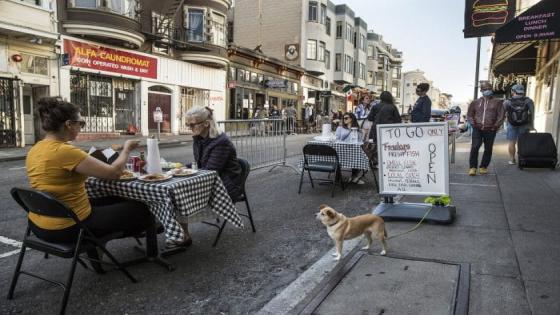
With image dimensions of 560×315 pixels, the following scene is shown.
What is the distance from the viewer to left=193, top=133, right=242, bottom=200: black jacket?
455 centimetres

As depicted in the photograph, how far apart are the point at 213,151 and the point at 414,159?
271 centimetres

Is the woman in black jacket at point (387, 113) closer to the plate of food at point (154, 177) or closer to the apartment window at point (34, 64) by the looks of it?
the plate of food at point (154, 177)

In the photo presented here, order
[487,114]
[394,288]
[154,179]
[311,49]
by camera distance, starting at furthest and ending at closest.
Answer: [311,49] → [487,114] → [154,179] → [394,288]

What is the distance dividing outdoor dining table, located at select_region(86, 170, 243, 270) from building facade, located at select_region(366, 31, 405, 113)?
56.8 m

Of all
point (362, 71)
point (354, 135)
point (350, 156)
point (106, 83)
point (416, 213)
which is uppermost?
point (362, 71)

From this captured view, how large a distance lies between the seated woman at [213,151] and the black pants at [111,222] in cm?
87

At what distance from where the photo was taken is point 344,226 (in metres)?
3.99

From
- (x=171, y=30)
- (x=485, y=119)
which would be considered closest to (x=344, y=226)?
(x=485, y=119)

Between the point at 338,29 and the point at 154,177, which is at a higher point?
the point at 338,29

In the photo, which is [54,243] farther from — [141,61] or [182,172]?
[141,61]

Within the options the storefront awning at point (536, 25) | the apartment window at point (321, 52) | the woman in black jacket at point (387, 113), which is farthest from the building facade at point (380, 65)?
the woman in black jacket at point (387, 113)

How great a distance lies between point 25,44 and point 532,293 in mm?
17560

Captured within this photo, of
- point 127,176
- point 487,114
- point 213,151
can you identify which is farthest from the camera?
point 487,114

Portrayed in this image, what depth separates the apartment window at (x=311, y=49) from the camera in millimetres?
39594
